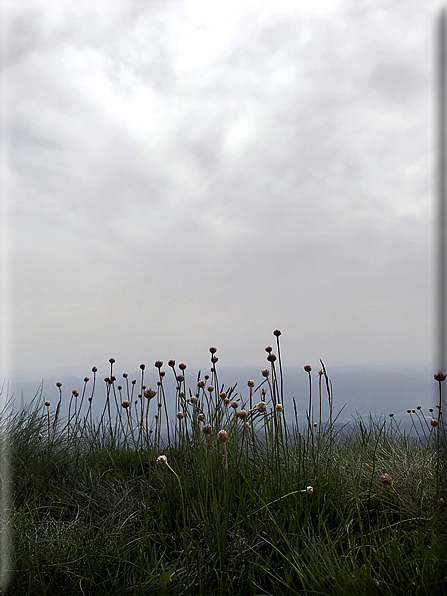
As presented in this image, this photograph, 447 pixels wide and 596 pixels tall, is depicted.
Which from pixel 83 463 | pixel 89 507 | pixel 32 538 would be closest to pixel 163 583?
pixel 32 538

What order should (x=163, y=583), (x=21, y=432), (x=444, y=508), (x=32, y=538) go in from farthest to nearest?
1. (x=21, y=432)
2. (x=32, y=538)
3. (x=444, y=508)
4. (x=163, y=583)

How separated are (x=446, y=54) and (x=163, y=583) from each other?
2.19 m

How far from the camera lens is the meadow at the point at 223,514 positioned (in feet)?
5.71

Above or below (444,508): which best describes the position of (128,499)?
below

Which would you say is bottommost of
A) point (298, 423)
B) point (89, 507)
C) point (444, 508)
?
point (89, 507)

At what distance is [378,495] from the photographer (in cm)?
246

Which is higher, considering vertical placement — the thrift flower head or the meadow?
A: the thrift flower head

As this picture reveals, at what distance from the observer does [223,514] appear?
6.76 ft

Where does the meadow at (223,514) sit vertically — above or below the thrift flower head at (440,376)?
below

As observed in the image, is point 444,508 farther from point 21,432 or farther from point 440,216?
point 21,432

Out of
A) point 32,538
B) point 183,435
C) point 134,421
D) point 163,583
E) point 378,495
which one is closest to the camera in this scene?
point 163,583

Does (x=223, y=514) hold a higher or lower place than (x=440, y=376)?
lower

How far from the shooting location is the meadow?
68.6 inches

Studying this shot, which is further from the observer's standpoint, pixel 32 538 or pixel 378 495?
pixel 378 495
